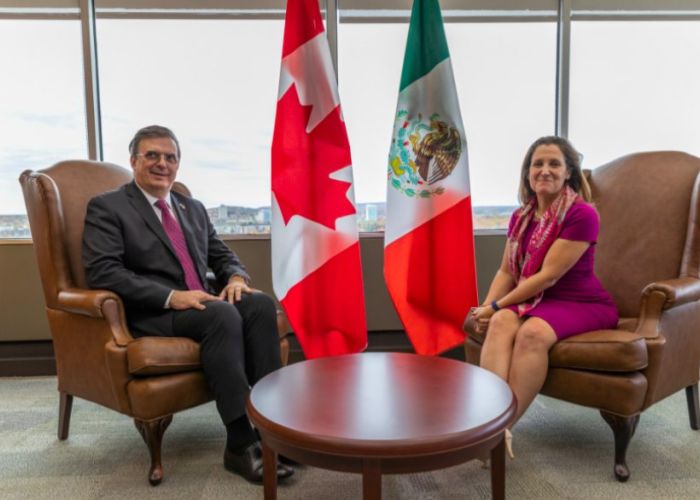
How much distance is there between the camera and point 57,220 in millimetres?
1944

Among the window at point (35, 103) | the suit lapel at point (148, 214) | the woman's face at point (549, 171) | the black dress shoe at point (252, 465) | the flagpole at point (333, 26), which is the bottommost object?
the black dress shoe at point (252, 465)

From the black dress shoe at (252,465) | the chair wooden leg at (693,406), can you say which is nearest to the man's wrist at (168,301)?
the black dress shoe at (252,465)

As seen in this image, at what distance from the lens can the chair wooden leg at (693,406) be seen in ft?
6.69

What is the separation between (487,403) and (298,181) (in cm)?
148

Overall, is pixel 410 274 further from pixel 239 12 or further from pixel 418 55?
pixel 239 12

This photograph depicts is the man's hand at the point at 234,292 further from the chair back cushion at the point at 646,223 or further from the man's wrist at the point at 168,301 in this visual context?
the chair back cushion at the point at 646,223

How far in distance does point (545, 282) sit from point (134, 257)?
1497mm

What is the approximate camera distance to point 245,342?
6.14 ft

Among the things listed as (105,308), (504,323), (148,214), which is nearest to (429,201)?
(504,323)

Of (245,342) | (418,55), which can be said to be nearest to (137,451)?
(245,342)

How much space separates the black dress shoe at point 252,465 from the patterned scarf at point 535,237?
0.98m

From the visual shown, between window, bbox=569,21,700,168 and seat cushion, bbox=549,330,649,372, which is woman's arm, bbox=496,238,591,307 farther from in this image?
window, bbox=569,21,700,168

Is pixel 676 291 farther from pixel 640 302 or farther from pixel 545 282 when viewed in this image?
A: pixel 545 282

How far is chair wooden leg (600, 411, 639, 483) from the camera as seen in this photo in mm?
1694
